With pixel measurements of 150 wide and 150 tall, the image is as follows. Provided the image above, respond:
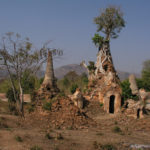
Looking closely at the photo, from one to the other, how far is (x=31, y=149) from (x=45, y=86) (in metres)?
9.00

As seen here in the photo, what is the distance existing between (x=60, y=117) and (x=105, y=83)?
29.3 ft

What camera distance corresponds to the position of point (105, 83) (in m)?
21.9

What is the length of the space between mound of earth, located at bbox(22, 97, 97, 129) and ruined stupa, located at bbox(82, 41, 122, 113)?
216 inches

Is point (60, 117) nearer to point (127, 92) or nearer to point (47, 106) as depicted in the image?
point (47, 106)

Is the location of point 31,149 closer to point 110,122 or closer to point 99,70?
point 110,122

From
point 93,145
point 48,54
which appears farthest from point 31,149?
point 48,54

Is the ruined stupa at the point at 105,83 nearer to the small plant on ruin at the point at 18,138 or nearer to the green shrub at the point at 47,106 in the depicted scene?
the green shrub at the point at 47,106

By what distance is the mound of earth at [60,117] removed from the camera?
13.9 meters

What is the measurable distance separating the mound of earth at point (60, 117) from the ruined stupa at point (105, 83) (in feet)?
18.0

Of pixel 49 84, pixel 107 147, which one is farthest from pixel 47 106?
pixel 107 147

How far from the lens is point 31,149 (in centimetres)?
842

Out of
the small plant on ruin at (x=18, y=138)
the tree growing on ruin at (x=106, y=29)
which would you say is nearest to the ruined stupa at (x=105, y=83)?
the tree growing on ruin at (x=106, y=29)

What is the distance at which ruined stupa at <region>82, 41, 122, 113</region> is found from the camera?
65.4 feet

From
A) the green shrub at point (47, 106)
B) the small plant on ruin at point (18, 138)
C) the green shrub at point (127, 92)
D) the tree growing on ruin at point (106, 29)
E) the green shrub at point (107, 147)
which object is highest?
the tree growing on ruin at point (106, 29)
